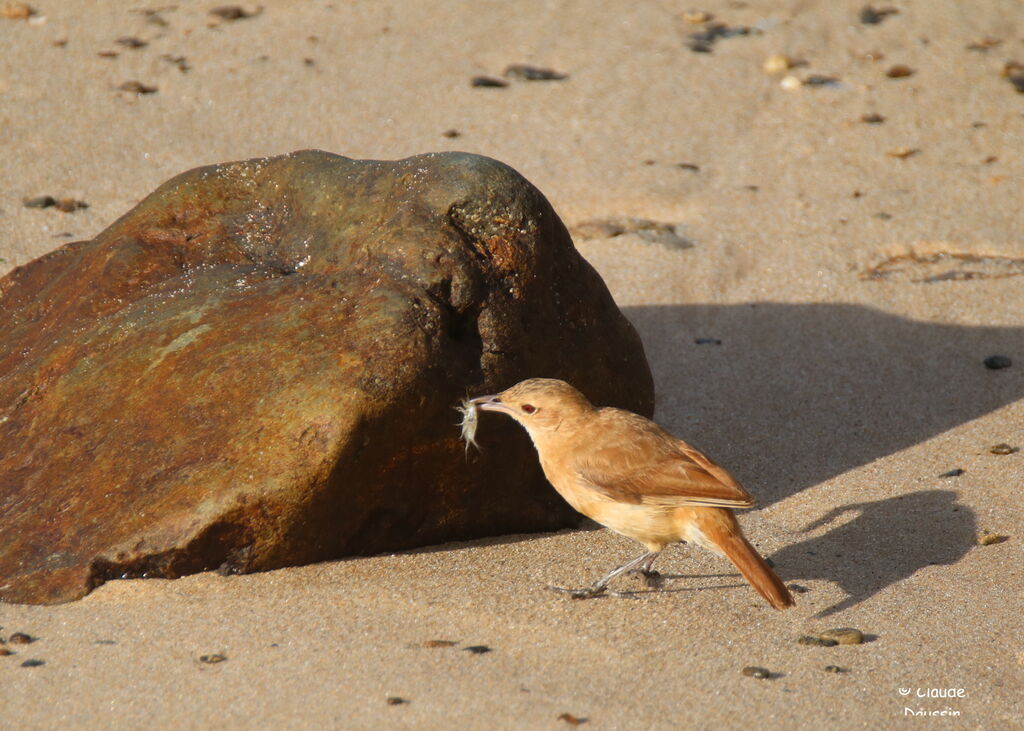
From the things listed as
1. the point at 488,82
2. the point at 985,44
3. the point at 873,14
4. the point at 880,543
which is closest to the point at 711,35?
the point at 873,14

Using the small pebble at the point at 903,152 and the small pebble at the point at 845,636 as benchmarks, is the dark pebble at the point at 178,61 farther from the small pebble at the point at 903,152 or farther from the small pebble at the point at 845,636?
the small pebble at the point at 845,636

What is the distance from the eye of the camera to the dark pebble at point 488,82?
9.59 m

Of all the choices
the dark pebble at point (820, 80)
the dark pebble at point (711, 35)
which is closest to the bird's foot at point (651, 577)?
the dark pebble at point (820, 80)

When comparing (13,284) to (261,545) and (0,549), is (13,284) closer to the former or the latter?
(0,549)

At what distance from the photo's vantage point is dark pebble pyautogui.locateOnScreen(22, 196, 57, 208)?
7.96 m

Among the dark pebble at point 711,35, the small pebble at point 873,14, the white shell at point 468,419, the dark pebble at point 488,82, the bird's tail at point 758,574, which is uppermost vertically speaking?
the small pebble at point 873,14

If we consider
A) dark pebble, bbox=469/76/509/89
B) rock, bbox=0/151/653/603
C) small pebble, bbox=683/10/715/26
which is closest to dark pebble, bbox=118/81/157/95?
dark pebble, bbox=469/76/509/89

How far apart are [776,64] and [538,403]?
6.09 meters

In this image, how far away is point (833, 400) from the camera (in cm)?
688

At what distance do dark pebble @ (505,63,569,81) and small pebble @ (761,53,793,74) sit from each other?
171 cm

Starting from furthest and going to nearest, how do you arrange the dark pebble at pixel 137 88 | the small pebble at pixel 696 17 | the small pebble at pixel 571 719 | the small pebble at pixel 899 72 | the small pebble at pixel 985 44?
the small pebble at pixel 696 17 → the small pebble at pixel 985 44 → the small pebble at pixel 899 72 → the dark pebble at pixel 137 88 → the small pebble at pixel 571 719

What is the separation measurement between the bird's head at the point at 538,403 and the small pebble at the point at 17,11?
7109 mm

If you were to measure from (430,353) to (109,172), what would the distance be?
4.52m

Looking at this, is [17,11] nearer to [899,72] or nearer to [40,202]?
[40,202]
